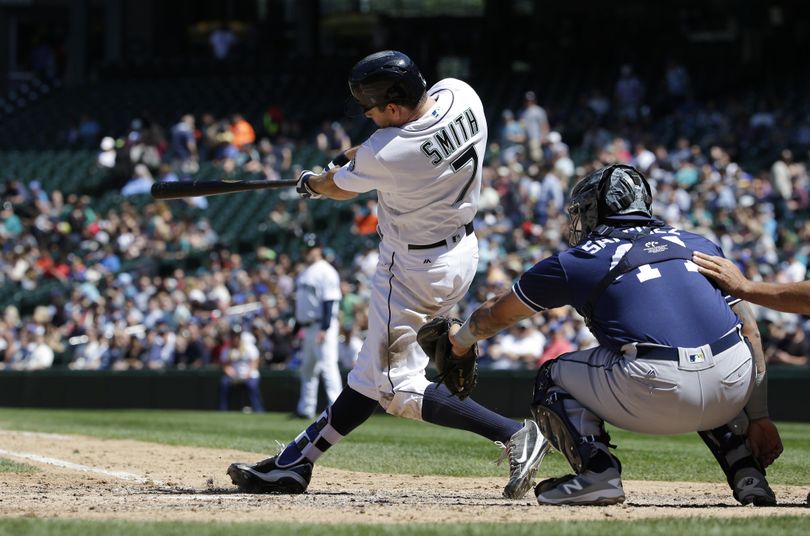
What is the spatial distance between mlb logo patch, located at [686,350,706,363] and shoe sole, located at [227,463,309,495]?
201 cm

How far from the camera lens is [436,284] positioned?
5.90 metres

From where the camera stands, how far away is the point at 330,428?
6098 mm

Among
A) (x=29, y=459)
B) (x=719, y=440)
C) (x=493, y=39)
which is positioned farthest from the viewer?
(x=493, y=39)

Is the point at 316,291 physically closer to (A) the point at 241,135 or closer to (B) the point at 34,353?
(B) the point at 34,353

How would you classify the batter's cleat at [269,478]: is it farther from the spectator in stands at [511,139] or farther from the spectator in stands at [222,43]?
the spectator in stands at [222,43]

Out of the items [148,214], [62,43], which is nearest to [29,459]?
[148,214]

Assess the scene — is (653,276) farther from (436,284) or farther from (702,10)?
(702,10)

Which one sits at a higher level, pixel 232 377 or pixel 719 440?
pixel 719 440

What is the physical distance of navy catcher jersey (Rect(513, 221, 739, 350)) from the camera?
495 cm

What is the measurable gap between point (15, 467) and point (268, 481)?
2.00m

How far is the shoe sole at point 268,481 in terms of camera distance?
6.03 meters

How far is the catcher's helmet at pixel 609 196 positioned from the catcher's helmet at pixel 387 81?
93 centimetres

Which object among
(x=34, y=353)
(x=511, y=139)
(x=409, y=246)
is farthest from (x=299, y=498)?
(x=511, y=139)

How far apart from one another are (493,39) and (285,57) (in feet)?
18.3
